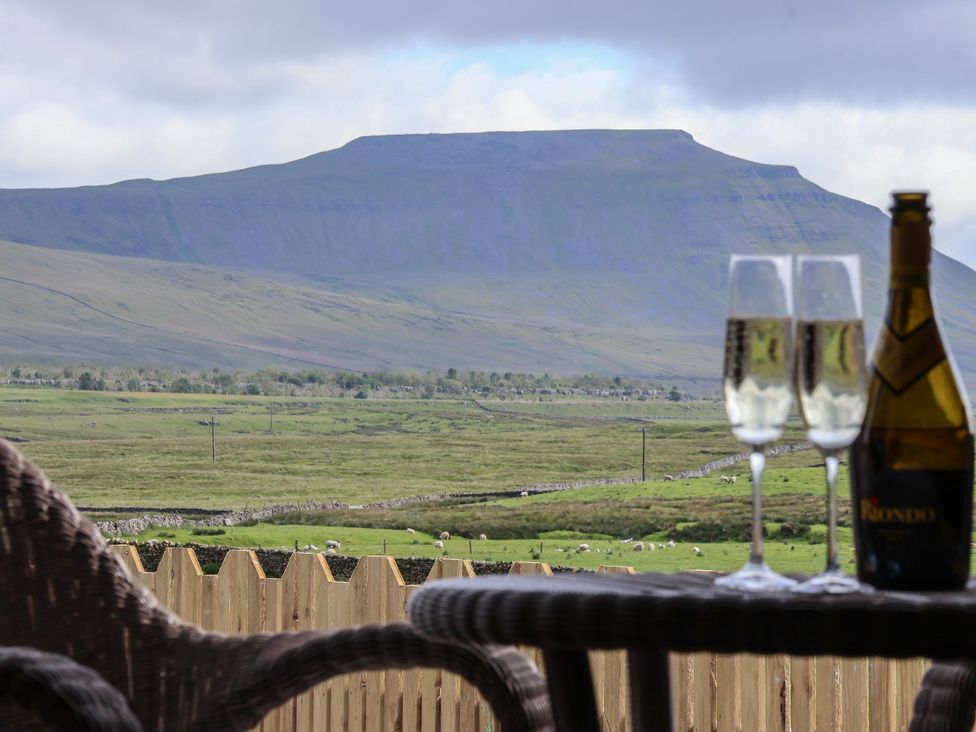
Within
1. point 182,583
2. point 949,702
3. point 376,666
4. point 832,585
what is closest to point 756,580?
point 832,585

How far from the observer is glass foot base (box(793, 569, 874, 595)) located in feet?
3.69

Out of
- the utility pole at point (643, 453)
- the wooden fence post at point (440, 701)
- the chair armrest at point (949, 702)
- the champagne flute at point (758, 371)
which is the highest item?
the champagne flute at point (758, 371)

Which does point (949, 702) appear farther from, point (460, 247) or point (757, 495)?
point (460, 247)

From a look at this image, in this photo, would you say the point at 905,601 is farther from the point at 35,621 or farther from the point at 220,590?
the point at 220,590

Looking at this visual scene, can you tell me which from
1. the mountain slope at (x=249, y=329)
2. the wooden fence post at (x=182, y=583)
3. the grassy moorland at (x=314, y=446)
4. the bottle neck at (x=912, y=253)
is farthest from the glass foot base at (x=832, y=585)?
the mountain slope at (x=249, y=329)

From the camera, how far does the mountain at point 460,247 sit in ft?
391

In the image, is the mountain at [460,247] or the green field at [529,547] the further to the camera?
the mountain at [460,247]

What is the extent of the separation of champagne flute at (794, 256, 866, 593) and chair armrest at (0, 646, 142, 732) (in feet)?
2.19

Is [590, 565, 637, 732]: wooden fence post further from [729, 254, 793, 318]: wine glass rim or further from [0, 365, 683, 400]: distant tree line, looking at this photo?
[0, 365, 683, 400]: distant tree line

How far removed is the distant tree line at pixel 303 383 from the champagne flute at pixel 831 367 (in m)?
66.6

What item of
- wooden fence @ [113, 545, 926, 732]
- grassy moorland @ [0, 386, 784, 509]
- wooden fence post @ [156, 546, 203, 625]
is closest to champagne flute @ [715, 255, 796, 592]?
wooden fence @ [113, 545, 926, 732]

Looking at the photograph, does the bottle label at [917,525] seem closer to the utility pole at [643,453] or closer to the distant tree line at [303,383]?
the utility pole at [643,453]

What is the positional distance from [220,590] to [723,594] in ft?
10.1

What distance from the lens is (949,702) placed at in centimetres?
145
